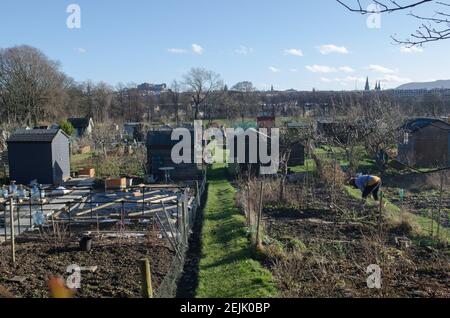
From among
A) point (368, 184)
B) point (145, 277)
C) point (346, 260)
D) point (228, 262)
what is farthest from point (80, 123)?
point (145, 277)

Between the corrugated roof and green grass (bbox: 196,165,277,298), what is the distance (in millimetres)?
8841

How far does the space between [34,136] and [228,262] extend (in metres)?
13.5

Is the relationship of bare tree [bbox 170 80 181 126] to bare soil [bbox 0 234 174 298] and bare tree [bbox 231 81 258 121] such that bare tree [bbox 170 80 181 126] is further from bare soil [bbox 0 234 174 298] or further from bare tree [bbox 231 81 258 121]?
bare soil [bbox 0 234 174 298]

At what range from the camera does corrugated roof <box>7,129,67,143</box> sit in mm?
19234

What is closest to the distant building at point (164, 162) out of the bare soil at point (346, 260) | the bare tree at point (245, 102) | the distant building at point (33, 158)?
the distant building at point (33, 158)

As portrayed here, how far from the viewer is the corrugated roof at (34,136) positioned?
63.1 feet

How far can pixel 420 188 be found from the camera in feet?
56.2

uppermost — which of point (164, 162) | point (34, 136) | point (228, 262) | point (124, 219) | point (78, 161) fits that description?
point (34, 136)

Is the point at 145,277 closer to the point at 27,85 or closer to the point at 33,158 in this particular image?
the point at 33,158

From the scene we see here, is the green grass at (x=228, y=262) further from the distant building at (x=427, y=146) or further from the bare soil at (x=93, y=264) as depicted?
the distant building at (x=427, y=146)

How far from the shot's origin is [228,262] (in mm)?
8797

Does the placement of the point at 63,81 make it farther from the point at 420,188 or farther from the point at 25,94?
the point at 420,188

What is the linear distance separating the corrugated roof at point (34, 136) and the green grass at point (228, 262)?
29.0 feet
